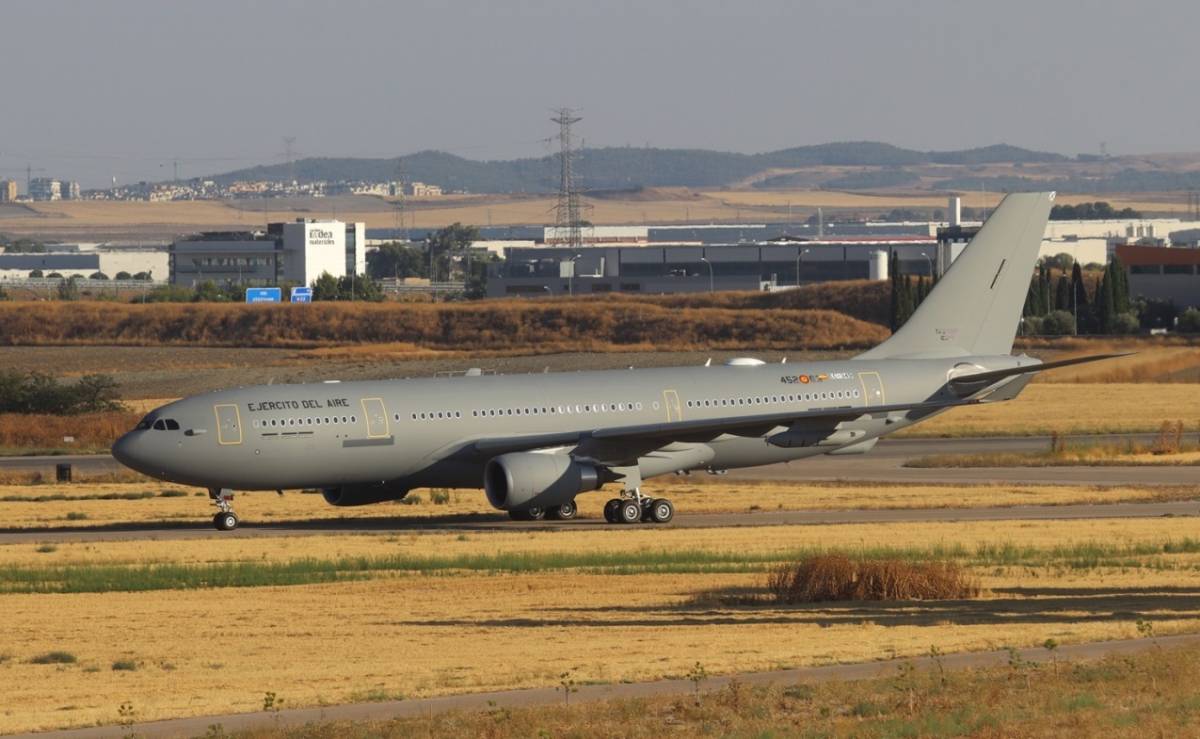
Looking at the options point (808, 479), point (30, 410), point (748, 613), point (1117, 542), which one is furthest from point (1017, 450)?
point (30, 410)

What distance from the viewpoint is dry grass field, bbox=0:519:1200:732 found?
26.1 metres

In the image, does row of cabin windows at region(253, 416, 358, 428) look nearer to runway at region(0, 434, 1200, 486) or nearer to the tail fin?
the tail fin

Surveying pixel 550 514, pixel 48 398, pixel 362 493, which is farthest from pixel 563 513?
pixel 48 398

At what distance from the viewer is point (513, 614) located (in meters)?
33.3

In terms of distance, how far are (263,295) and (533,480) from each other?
148978 millimetres

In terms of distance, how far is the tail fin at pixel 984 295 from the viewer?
59906mm

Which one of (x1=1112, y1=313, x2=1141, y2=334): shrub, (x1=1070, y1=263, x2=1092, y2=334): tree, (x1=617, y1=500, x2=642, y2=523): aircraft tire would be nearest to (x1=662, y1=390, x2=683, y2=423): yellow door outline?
(x1=617, y1=500, x2=642, y2=523): aircraft tire

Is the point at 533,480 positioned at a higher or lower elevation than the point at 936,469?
higher

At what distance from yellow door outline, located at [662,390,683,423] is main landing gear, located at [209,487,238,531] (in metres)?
12.5

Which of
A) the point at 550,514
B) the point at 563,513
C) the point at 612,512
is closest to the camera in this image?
the point at 612,512

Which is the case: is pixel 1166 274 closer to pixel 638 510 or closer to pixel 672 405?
pixel 672 405

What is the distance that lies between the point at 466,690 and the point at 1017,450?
168 ft

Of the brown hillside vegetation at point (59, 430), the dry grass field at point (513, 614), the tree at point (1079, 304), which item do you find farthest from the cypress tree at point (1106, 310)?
the dry grass field at point (513, 614)

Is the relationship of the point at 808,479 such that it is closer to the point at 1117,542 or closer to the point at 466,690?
the point at 1117,542
